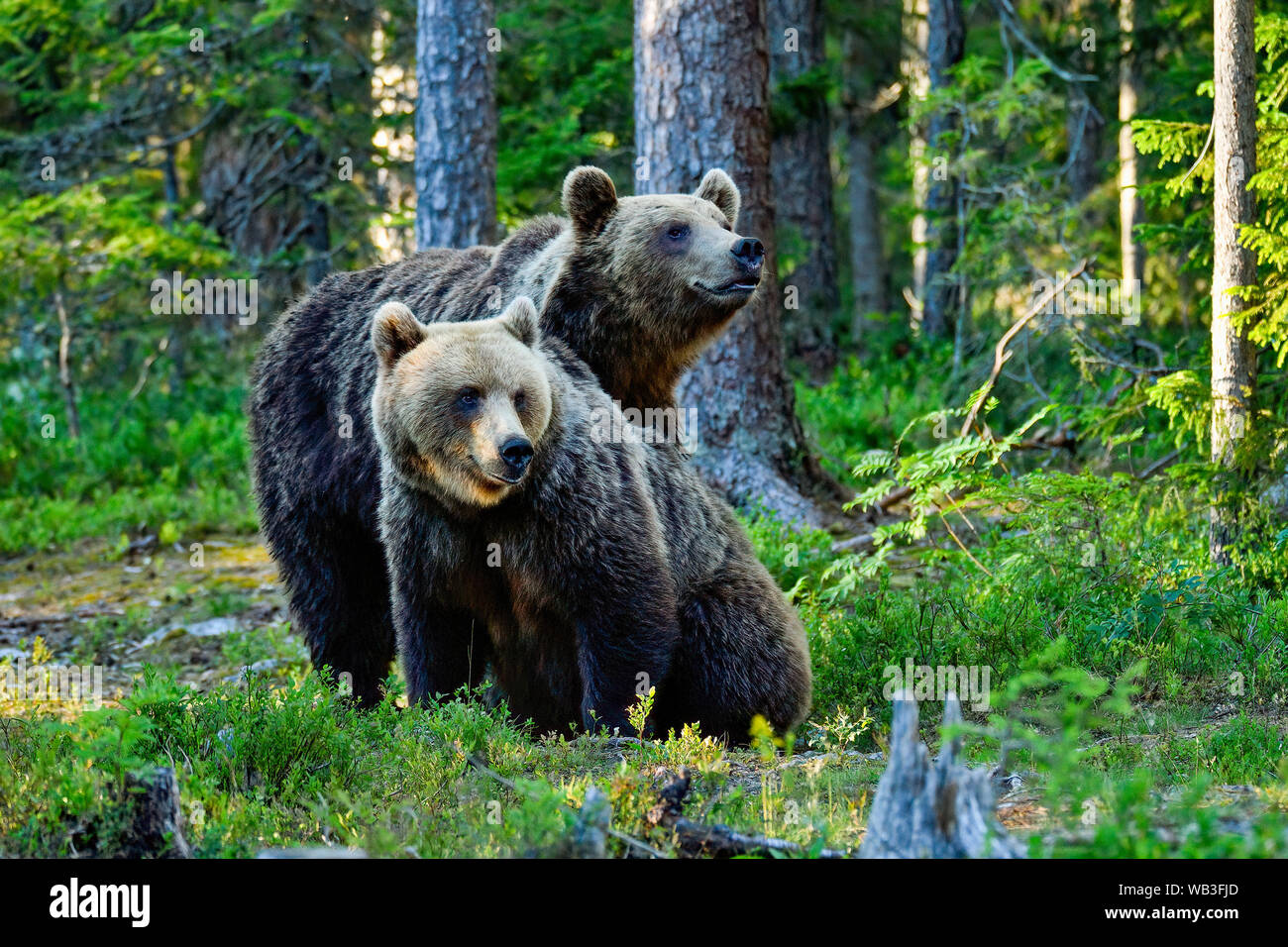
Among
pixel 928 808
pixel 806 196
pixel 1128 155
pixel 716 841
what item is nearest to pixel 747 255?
pixel 716 841

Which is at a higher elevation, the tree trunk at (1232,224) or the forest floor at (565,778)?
the tree trunk at (1232,224)

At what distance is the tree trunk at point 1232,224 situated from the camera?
6492mm

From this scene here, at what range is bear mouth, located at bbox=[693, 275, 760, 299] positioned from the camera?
634 cm

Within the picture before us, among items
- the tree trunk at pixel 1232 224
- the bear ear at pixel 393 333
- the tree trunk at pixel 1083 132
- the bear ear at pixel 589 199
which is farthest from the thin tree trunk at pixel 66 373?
the tree trunk at pixel 1083 132

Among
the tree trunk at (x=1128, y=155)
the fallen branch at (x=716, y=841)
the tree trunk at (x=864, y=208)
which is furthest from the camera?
the tree trunk at (x=864, y=208)

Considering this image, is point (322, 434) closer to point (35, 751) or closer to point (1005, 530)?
point (35, 751)

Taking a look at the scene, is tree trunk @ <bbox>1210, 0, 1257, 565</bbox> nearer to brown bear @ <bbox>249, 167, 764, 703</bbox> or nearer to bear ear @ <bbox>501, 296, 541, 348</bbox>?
brown bear @ <bbox>249, 167, 764, 703</bbox>

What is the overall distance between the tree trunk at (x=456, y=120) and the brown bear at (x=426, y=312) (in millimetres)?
2598

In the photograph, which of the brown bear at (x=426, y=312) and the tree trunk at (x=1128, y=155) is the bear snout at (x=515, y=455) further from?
the tree trunk at (x=1128, y=155)
